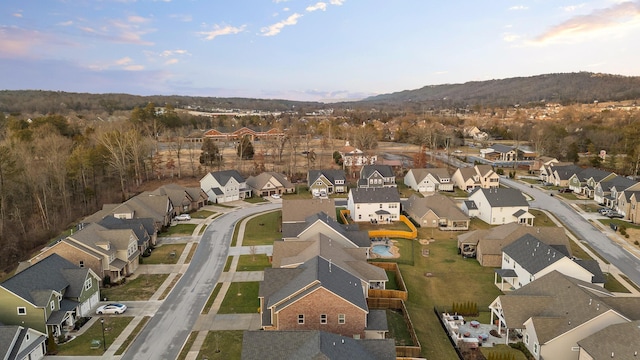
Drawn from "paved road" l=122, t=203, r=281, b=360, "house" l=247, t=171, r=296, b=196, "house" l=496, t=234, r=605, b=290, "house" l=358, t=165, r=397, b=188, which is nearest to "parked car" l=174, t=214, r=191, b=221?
"paved road" l=122, t=203, r=281, b=360

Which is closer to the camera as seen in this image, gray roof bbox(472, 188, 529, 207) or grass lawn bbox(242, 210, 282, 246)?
grass lawn bbox(242, 210, 282, 246)

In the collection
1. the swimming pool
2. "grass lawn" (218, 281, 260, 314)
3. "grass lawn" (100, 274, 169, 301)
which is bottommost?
"grass lawn" (100, 274, 169, 301)

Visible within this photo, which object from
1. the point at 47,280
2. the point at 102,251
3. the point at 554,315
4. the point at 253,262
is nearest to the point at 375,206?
the point at 253,262

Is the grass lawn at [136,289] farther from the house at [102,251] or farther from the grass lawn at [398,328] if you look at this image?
the grass lawn at [398,328]

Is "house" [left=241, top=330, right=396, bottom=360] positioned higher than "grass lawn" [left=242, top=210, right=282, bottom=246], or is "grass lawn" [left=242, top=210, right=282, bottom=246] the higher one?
"house" [left=241, top=330, right=396, bottom=360]

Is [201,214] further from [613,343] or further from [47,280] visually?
[613,343]

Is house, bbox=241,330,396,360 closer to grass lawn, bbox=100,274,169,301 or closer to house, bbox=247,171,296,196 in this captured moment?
grass lawn, bbox=100,274,169,301
